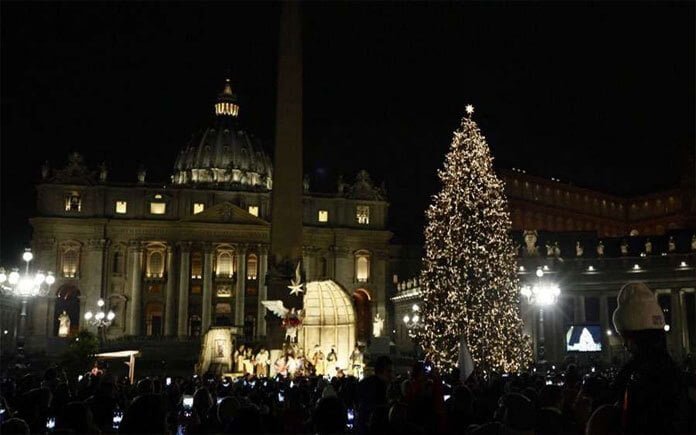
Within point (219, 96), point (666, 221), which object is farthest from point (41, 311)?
point (666, 221)

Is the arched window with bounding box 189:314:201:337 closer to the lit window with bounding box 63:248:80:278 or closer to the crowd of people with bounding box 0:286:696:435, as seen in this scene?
the lit window with bounding box 63:248:80:278

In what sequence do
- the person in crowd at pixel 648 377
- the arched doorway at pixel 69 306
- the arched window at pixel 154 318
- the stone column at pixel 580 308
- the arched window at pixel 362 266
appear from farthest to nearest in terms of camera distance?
the arched window at pixel 362 266
the arched window at pixel 154 318
the arched doorway at pixel 69 306
the stone column at pixel 580 308
the person in crowd at pixel 648 377

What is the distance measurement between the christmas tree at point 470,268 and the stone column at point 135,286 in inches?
2587

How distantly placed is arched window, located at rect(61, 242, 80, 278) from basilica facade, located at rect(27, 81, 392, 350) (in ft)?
0.39

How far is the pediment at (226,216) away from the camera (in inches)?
3846

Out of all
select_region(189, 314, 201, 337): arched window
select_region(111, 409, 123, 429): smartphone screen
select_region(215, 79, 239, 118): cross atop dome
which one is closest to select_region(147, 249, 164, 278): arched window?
select_region(189, 314, 201, 337): arched window

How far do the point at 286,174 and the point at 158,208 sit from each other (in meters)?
72.9

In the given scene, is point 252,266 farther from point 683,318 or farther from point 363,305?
point 683,318

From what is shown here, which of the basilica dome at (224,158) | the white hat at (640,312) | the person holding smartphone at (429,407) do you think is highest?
the basilica dome at (224,158)

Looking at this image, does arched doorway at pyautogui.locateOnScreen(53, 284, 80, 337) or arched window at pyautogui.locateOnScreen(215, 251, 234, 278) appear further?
arched window at pyautogui.locateOnScreen(215, 251, 234, 278)

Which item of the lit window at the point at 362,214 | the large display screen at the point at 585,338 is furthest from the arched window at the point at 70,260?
the large display screen at the point at 585,338

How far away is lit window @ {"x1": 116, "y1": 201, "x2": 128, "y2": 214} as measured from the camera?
9850 cm

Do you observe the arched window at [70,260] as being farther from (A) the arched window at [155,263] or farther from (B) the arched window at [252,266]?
(B) the arched window at [252,266]

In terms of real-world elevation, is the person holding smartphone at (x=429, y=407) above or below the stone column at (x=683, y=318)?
below
